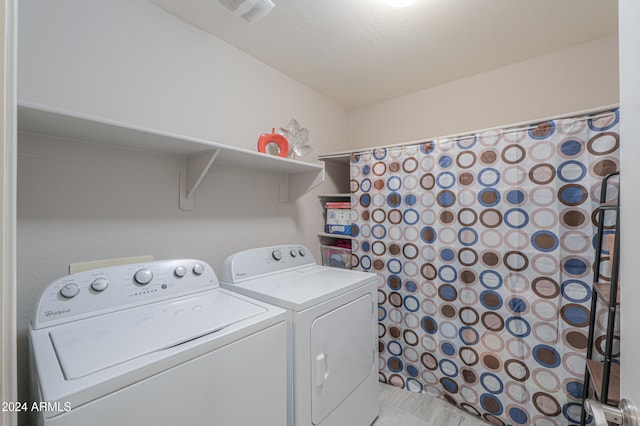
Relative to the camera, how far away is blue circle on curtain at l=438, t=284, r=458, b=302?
1.80 m

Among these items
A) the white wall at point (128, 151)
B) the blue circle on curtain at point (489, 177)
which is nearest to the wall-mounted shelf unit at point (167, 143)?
the white wall at point (128, 151)

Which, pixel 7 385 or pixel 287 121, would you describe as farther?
pixel 287 121

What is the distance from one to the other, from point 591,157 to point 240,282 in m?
2.02

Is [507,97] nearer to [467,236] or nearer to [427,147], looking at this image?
[427,147]

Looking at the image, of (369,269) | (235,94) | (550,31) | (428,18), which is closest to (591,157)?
(550,31)

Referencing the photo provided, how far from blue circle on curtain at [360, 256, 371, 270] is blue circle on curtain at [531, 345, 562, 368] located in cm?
113

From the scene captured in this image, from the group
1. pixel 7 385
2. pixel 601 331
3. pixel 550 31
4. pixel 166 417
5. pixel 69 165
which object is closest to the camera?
pixel 7 385

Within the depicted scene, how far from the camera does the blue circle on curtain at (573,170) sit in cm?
141

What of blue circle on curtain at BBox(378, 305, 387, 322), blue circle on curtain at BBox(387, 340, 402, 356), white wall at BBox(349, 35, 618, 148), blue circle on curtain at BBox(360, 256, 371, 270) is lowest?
blue circle on curtain at BBox(387, 340, 402, 356)

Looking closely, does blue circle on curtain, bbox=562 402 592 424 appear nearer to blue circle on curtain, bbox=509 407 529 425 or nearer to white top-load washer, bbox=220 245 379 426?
blue circle on curtain, bbox=509 407 529 425

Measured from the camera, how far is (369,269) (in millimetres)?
2178

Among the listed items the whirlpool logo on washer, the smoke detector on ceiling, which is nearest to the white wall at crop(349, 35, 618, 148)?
the smoke detector on ceiling

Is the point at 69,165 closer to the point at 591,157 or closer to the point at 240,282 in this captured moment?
the point at 240,282

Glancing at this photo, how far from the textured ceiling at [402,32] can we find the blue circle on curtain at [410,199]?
1011 millimetres
